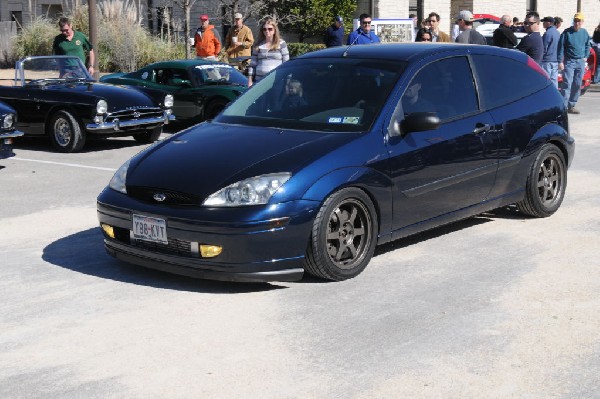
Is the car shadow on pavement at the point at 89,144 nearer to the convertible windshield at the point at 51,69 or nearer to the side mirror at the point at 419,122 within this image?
the convertible windshield at the point at 51,69

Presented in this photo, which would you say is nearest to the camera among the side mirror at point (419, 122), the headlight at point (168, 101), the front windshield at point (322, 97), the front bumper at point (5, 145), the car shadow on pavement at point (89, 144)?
the side mirror at point (419, 122)

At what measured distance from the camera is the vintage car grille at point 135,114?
523 inches

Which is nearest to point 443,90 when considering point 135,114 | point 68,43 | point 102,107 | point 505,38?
point 102,107

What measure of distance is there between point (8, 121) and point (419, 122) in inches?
260

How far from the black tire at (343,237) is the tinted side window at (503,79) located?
5.75 feet

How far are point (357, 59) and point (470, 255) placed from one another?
167 centimetres

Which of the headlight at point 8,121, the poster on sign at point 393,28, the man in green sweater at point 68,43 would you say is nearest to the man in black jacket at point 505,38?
the poster on sign at point 393,28

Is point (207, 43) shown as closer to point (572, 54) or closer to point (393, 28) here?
point (393, 28)

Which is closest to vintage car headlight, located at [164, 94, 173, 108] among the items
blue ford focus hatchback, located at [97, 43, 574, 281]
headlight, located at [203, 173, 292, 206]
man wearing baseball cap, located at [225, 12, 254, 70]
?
man wearing baseball cap, located at [225, 12, 254, 70]

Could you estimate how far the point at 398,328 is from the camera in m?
5.46

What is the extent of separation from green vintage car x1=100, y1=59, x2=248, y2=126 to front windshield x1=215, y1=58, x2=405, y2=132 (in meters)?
7.46

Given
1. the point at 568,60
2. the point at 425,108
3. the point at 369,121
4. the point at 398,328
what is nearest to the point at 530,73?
the point at 425,108

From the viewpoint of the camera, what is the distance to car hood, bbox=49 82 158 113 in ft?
43.9

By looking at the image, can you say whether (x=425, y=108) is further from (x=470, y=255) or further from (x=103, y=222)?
(x=103, y=222)
